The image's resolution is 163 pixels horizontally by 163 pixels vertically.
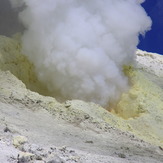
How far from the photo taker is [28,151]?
288 inches

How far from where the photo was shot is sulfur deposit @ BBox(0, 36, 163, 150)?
12.3 meters

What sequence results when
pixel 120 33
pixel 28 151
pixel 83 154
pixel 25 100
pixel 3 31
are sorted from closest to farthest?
pixel 28 151, pixel 83 154, pixel 25 100, pixel 120 33, pixel 3 31

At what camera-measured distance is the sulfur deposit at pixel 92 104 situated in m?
12.3

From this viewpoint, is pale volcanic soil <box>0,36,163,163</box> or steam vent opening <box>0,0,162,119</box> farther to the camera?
steam vent opening <box>0,0,162,119</box>

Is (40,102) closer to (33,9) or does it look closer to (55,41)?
(55,41)

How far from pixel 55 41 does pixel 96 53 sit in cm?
174

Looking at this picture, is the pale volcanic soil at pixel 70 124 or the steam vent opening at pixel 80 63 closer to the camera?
the pale volcanic soil at pixel 70 124

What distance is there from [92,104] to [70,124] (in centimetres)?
226

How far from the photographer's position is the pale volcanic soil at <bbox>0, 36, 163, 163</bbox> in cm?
776

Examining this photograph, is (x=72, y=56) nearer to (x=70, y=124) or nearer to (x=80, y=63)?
(x=80, y=63)

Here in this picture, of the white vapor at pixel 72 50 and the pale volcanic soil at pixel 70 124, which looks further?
the white vapor at pixel 72 50

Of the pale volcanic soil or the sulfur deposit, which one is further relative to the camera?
the sulfur deposit

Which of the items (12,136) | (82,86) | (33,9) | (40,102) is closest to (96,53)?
(82,86)

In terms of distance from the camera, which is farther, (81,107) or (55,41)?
(55,41)
